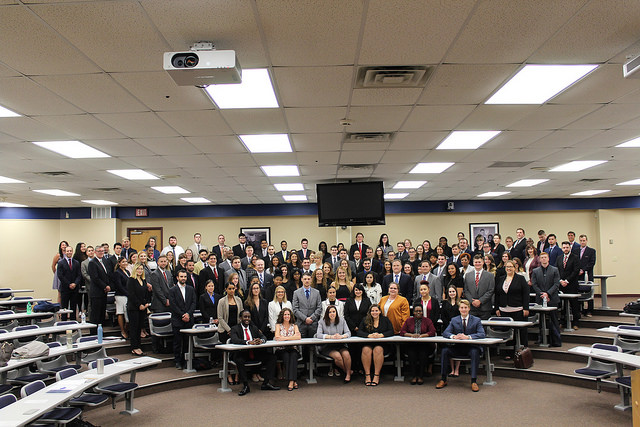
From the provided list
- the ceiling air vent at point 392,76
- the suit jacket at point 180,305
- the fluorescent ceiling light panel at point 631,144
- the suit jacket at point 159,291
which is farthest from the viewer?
the suit jacket at point 159,291

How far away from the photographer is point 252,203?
1410cm

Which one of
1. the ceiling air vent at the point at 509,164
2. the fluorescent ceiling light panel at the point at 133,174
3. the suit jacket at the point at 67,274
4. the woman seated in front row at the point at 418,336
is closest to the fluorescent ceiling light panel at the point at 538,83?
the woman seated in front row at the point at 418,336

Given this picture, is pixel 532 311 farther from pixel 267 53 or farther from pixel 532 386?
pixel 267 53

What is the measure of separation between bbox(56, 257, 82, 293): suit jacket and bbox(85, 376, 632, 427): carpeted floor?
3938 millimetres

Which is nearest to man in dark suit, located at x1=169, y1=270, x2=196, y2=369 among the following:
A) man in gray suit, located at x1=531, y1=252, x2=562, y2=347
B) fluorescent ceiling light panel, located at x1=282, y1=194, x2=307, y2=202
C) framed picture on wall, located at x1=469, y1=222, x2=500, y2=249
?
fluorescent ceiling light panel, located at x1=282, y1=194, x2=307, y2=202

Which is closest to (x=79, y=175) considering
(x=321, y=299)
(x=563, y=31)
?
(x=321, y=299)

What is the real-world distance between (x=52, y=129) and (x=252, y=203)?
8.44 m

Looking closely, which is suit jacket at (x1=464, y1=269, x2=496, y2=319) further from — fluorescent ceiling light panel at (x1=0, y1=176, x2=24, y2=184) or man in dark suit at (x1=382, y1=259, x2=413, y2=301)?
fluorescent ceiling light panel at (x1=0, y1=176, x2=24, y2=184)

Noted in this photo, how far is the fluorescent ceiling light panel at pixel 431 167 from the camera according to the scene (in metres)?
8.58

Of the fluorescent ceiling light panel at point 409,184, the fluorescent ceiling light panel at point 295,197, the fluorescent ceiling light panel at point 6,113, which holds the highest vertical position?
the fluorescent ceiling light panel at point 6,113

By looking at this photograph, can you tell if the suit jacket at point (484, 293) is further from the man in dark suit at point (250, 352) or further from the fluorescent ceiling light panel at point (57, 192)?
the fluorescent ceiling light panel at point (57, 192)

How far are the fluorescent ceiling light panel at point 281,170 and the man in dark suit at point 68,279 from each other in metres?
4.24

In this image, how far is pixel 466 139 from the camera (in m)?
6.76

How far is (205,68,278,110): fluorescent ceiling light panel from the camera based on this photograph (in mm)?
4258
